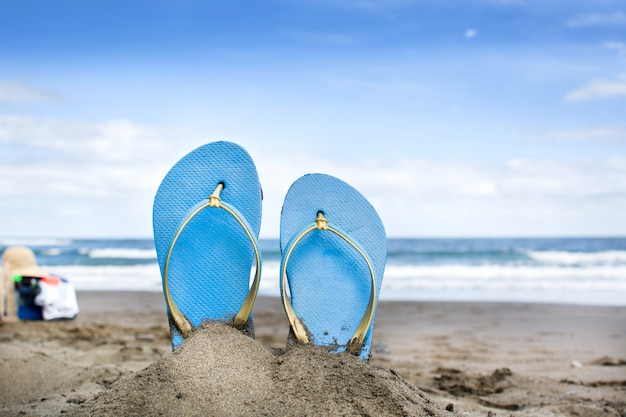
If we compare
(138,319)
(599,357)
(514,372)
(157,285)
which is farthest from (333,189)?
(157,285)

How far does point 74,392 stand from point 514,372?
2864mm

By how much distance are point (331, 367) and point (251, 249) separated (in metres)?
0.74

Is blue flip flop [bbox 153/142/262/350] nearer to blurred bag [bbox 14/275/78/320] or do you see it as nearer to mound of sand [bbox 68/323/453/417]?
mound of sand [bbox 68/323/453/417]

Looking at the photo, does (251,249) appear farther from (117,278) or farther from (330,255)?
(117,278)

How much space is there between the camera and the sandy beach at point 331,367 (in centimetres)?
190

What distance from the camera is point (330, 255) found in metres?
2.60

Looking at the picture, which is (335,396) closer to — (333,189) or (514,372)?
(333,189)

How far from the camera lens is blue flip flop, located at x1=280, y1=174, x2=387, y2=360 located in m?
2.42

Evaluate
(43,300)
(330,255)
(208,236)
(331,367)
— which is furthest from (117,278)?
(331,367)

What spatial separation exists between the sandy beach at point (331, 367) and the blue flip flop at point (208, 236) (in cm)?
21

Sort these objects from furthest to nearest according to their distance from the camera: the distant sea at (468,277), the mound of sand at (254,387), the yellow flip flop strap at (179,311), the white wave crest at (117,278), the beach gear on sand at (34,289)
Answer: the white wave crest at (117,278), the distant sea at (468,277), the beach gear on sand at (34,289), the yellow flip flop strap at (179,311), the mound of sand at (254,387)

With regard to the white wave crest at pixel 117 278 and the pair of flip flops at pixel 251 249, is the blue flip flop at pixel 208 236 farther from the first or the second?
the white wave crest at pixel 117 278

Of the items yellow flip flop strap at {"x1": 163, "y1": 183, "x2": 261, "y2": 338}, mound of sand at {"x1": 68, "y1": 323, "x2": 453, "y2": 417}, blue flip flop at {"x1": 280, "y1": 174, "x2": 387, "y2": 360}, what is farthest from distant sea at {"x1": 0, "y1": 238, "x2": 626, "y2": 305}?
mound of sand at {"x1": 68, "y1": 323, "x2": 453, "y2": 417}

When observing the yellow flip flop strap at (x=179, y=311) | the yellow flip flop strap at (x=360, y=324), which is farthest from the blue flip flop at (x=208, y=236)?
the yellow flip flop strap at (x=360, y=324)
